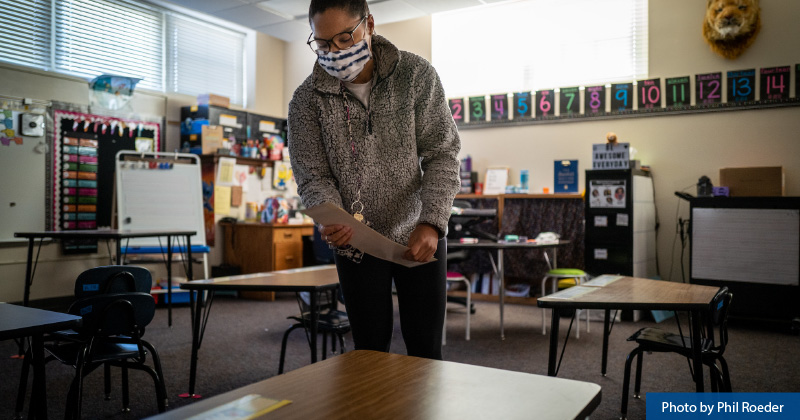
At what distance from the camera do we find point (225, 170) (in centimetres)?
599

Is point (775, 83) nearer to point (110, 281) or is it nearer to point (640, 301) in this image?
point (640, 301)

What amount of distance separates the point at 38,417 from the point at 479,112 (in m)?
5.09

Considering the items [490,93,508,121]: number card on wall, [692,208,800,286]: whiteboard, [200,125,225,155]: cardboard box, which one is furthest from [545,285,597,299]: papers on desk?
[200,125,225,155]: cardboard box

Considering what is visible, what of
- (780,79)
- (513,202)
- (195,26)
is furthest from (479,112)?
(195,26)

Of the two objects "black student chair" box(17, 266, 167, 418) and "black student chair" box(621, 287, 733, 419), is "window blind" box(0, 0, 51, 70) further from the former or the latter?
"black student chair" box(621, 287, 733, 419)

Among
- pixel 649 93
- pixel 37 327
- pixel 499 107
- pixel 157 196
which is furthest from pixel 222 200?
pixel 37 327

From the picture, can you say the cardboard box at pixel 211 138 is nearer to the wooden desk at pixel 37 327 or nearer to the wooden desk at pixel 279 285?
the wooden desk at pixel 279 285

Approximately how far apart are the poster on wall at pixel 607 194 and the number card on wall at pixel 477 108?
1637mm

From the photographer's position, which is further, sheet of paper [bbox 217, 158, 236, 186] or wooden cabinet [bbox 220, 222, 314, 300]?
sheet of paper [bbox 217, 158, 236, 186]

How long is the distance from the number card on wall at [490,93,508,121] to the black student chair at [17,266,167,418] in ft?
13.9

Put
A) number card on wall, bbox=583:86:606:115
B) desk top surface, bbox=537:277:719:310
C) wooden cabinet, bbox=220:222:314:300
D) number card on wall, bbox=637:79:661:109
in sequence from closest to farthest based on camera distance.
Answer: desk top surface, bbox=537:277:719:310, number card on wall, bbox=637:79:661:109, number card on wall, bbox=583:86:606:115, wooden cabinet, bbox=220:222:314:300

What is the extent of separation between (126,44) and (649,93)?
495cm

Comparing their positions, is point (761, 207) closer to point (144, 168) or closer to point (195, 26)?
point (144, 168)

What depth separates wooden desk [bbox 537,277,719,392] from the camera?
5.98 feet
